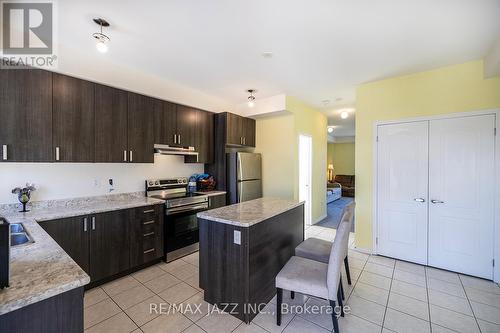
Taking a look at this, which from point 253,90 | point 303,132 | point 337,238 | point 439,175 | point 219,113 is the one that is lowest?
point 337,238

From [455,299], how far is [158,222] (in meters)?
3.64

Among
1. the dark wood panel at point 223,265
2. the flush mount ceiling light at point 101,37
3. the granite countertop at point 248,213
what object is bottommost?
the dark wood panel at point 223,265

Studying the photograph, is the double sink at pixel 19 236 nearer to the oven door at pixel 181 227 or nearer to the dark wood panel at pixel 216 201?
the oven door at pixel 181 227

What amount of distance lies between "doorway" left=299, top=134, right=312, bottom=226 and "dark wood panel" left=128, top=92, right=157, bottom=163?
3238 millimetres

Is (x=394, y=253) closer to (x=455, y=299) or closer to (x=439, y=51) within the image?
(x=455, y=299)

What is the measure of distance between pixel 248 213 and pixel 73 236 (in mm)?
1893

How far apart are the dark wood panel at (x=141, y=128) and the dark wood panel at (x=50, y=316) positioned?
2.28 metres

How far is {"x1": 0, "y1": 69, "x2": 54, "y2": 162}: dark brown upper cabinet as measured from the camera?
2.09m

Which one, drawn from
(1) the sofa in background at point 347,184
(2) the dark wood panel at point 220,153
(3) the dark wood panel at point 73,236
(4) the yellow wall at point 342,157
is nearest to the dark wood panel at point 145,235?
(3) the dark wood panel at point 73,236

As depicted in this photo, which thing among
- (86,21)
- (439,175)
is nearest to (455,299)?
(439,175)

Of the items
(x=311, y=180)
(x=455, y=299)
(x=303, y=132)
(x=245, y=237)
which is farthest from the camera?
(x=311, y=180)

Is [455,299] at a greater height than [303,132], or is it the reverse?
[303,132]

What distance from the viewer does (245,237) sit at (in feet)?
6.31

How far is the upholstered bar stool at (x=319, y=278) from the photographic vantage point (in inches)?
66.9
